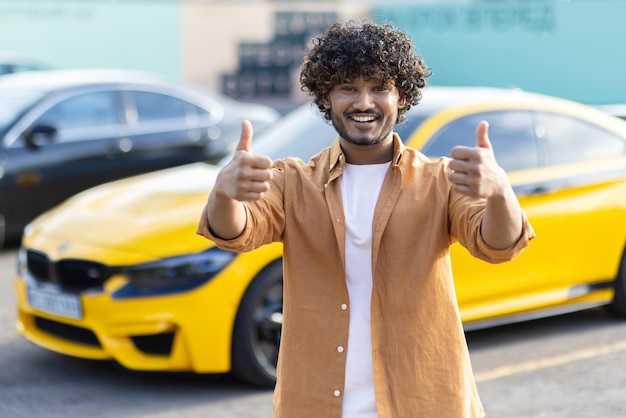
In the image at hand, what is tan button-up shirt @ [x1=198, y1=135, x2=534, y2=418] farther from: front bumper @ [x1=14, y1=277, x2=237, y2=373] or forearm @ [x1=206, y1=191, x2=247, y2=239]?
front bumper @ [x1=14, y1=277, x2=237, y2=373]

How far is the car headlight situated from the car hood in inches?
2.3

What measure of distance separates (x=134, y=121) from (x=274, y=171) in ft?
23.0

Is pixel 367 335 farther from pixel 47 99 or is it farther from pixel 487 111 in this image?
pixel 47 99

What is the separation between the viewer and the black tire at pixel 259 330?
5.19 meters

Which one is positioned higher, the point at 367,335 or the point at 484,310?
the point at 367,335

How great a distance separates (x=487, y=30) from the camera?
21.9m

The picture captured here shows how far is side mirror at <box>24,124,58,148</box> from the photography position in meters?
8.95

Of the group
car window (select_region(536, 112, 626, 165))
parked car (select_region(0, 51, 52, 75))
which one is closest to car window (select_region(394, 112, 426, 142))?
car window (select_region(536, 112, 626, 165))

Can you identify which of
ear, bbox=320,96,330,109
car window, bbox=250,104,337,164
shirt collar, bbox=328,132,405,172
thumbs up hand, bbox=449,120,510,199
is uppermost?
ear, bbox=320,96,330,109

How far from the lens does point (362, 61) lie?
271 cm

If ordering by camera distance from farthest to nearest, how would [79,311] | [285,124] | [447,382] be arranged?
[285,124] → [79,311] → [447,382]

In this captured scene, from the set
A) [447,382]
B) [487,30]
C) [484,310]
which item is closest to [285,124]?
[484,310]

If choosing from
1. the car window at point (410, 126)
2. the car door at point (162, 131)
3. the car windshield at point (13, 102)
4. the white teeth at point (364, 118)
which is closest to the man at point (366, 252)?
the white teeth at point (364, 118)

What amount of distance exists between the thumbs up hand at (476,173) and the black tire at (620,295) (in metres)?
4.24
